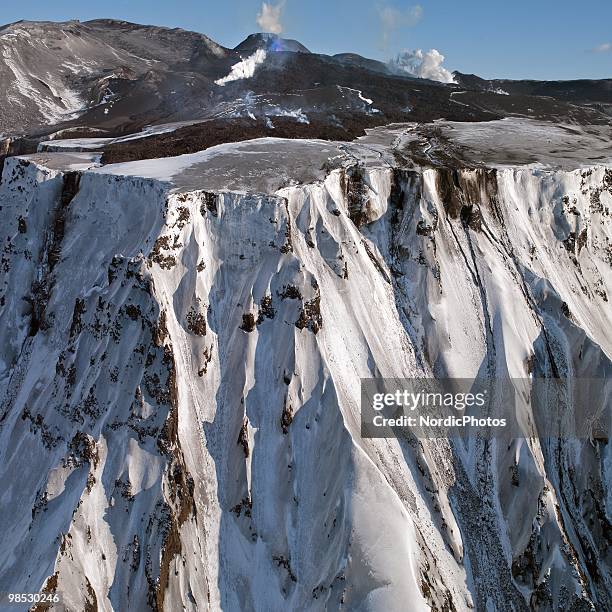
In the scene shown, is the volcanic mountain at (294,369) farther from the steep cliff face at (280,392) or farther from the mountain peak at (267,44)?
the mountain peak at (267,44)

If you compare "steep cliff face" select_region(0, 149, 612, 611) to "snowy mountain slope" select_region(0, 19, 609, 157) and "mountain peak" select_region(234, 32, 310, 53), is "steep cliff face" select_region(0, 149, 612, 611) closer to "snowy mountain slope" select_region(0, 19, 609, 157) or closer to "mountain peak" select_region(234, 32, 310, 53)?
"snowy mountain slope" select_region(0, 19, 609, 157)

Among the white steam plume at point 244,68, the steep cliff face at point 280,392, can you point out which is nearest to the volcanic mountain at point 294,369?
the steep cliff face at point 280,392

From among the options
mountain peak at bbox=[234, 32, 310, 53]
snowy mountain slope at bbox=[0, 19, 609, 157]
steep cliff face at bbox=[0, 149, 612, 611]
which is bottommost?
steep cliff face at bbox=[0, 149, 612, 611]

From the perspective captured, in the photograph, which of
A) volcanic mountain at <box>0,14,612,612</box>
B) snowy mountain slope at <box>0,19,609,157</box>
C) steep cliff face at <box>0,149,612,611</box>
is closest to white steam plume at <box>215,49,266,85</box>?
snowy mountain slope at <box>0,19,609,157</box>

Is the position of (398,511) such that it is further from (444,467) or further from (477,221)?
(477,221)

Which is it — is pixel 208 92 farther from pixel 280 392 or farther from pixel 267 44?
pixel 280 392

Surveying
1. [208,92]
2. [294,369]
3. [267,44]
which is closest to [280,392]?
[294,369]

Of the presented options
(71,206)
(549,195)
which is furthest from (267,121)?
(549,195)
